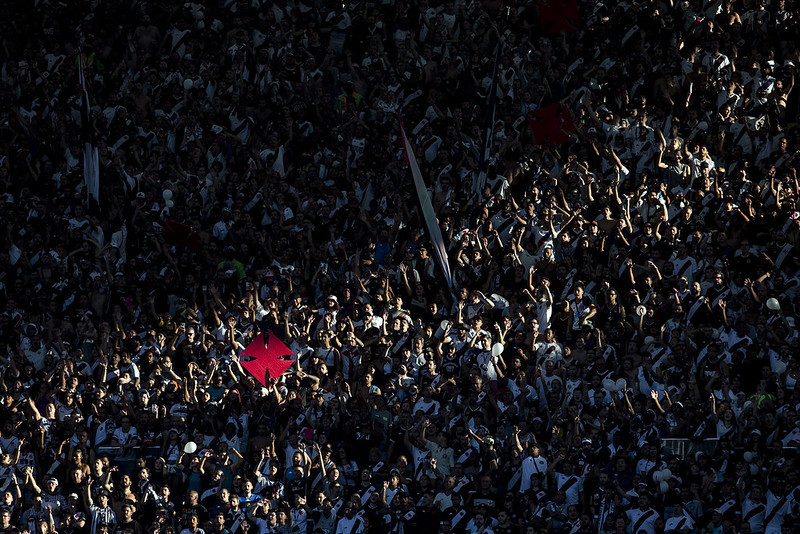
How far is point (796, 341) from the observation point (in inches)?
783

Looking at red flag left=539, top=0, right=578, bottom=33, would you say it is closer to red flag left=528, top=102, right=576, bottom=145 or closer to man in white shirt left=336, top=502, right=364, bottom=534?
red flag left=528, top=102, right=576, bottom=145

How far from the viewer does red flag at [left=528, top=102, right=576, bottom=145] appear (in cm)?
2281

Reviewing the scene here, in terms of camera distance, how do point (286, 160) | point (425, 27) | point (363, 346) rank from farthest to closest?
1. point (425, 27)
2. point (286, 160)
3. point (363, 346)

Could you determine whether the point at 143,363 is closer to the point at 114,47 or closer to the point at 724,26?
the point at 114,47

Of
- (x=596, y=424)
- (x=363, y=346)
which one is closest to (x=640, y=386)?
(x=596, y=424)

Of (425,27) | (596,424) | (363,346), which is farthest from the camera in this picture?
A: (425,27)

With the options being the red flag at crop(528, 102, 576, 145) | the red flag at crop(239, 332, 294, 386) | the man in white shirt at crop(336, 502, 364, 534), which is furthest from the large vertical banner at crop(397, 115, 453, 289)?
the man in white shirt at crop(336, 502, 364, 534)

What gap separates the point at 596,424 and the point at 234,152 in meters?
7.29

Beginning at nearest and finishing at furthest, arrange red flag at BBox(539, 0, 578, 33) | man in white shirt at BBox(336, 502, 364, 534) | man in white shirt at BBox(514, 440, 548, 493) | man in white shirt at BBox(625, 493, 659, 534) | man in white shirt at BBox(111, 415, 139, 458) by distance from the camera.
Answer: man in white shirt at BBox(625, 493, 659, 534) → man in white shirt at BBox(336, 502, 364, 534) → man in white shirt at BBox(514, 440, 548, 493) → man in white shirt at BBox(111, 415, 139, 458) → red flag at BBox(539, 0, 578, 33)

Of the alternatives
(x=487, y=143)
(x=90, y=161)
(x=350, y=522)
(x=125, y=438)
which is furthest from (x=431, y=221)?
(x=90, y=161)

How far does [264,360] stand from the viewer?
65.4ft

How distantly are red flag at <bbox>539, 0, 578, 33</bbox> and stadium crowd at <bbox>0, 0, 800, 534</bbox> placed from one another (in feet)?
0.29

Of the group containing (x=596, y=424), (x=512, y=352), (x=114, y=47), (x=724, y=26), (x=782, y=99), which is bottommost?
(x=596, y=424)

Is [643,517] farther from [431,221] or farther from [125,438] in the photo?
[125,438]
